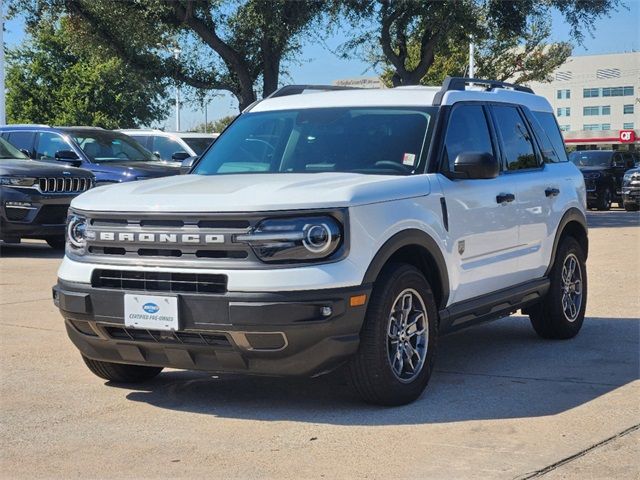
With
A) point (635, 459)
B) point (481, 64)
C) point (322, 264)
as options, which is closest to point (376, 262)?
point (322, 264)

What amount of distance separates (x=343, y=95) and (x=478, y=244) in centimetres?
137

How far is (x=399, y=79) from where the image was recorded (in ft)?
91.4

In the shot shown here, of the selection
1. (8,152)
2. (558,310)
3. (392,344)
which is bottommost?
(558,310)

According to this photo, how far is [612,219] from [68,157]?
14.2m

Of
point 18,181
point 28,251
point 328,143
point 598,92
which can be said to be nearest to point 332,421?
point 328,143

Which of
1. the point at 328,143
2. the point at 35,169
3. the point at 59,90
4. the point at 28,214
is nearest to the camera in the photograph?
the point at 328,143

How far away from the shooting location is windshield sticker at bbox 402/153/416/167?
6504 millimetres

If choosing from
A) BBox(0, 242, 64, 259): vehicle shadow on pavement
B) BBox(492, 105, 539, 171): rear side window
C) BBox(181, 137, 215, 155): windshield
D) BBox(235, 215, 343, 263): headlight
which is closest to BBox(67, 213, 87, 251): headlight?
BBox(235, 215, 343, 263): headlight

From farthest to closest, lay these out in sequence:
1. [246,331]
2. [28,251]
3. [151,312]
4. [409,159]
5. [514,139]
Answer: [28,251]
[514,139]
[409,159]
[151,312]
[246,331]

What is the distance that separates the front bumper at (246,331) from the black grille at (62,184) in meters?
9.09

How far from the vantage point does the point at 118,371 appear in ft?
21.2

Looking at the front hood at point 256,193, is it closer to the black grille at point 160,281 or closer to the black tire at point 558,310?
the black grille at point 160,281

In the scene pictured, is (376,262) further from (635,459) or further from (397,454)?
(635,459)

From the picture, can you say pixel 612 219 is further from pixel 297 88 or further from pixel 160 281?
pixel 160 281
